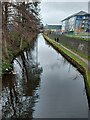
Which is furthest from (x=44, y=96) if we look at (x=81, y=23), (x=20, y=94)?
(x=81, y=23)

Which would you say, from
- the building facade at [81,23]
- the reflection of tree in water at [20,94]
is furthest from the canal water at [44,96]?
the building facade at [81,23]

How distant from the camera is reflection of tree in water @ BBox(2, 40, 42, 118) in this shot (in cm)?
1067

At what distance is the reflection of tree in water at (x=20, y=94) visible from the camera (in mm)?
10666

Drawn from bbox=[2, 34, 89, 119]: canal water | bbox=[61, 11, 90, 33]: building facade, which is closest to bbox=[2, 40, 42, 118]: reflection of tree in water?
bbox=[2, 34, 89, 119]: canal water

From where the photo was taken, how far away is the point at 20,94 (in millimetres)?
13320

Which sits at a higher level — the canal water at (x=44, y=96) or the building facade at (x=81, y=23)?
the building facade at (x=81, y=23)

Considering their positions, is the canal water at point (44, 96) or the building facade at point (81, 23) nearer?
the canal water at point (44, 96)

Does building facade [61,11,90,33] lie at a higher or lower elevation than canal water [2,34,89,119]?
higher

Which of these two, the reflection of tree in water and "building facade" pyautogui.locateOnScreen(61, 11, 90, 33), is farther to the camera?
"building facade" pyautogui.locateOnScreen(61, 11, 90, 33)

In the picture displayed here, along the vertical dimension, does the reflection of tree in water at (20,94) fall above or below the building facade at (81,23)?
below

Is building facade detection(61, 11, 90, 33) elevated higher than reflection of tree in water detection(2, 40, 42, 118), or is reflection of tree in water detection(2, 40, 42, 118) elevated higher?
building facade detection(61, 11, 90, 33)

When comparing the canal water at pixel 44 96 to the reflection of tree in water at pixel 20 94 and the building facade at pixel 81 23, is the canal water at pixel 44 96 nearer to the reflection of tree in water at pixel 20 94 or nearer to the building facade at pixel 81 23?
the reflection of tree in water at pixel 20 94

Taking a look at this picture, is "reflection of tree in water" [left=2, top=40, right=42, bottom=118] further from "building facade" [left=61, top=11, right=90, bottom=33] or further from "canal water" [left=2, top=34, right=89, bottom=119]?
"building facade" [left=61, top=11, right=90, bottom=33]

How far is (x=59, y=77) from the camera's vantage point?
18.4 metres
